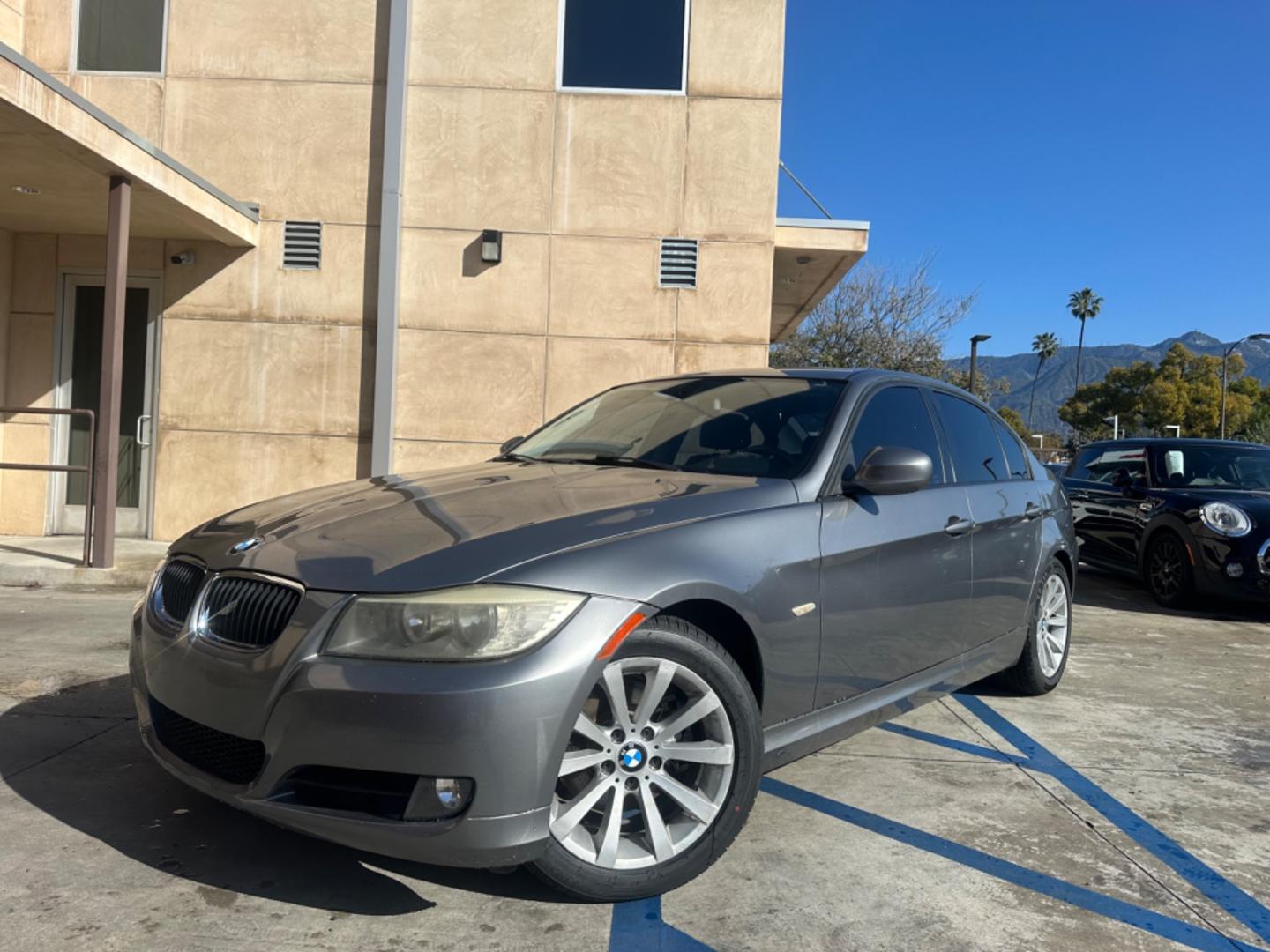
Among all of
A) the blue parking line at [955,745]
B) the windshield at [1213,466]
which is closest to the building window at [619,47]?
the windshield at [1213,466]

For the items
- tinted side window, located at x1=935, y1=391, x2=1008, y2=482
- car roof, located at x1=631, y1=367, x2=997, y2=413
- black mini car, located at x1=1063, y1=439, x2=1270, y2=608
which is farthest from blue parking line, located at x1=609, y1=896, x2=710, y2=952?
black mini car, located at x1=1063, y1=439, x2=1270, y2=608

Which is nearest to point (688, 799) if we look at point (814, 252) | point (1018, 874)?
point (1018, 874)

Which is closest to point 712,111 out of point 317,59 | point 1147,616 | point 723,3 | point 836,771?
point 723,3

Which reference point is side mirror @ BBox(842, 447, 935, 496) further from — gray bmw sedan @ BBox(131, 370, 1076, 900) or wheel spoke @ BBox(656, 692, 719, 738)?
wheel spoke @ BBox(656, 692, 719, 738)

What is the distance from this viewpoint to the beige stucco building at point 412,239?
970cm

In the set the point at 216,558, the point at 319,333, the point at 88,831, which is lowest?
the point at 88,831

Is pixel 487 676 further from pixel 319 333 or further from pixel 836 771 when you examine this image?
pixel 319 333

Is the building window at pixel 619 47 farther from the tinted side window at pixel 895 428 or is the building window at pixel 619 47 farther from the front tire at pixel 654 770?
the front tire at pixel 654 770

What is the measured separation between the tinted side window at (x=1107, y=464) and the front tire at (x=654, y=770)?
7533 millimetres

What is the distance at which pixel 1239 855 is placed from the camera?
3119 millimetres

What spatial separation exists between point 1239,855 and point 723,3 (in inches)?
351

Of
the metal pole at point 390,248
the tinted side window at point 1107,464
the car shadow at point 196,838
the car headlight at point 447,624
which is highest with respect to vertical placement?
the metal pole at point 390,248

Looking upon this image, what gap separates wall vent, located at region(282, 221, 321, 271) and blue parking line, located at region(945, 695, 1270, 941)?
783 cm

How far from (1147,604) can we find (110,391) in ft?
29.4
